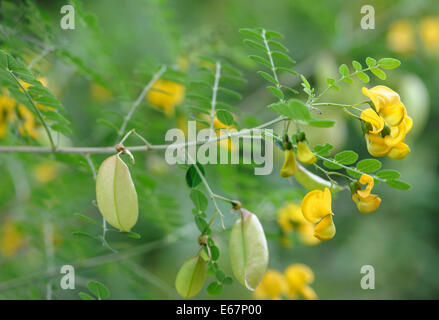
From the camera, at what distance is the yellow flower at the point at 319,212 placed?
0.41 metres

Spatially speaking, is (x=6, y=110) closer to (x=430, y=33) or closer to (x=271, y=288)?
(x=271, y=288)

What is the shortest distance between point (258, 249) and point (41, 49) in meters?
0.45

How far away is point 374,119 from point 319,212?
0.10 m

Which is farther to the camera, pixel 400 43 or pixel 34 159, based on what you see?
pixel 400 43

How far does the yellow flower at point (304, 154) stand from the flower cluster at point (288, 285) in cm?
39

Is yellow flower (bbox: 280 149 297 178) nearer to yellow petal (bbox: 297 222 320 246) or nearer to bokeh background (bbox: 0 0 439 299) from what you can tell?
bokeh background (bbox: 0 0 439 299)

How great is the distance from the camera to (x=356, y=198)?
42 centimetres

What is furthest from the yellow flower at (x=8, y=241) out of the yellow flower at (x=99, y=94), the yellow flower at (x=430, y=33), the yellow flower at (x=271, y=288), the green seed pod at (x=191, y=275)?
the yellow flower at (x=430, y=33)

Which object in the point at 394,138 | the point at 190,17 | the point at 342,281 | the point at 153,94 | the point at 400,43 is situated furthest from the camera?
the point at 190,17

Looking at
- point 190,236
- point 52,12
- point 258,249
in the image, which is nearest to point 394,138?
point 258,249
